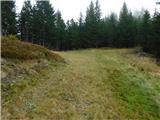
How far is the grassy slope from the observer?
13438mm

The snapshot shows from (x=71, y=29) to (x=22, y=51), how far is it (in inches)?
2015

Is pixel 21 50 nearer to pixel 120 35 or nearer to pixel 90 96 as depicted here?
pixel 90 96

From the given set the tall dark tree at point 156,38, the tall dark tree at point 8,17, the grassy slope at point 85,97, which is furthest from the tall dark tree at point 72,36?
the grassy slope at point 85,97

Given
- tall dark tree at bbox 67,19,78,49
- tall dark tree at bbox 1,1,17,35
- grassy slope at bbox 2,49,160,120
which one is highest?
tall dark tree at bbox 1,1,17,35

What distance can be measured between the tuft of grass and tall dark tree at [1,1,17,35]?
33184 mm

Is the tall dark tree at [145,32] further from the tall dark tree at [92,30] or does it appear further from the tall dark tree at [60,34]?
the tall dark tree at [60,34]

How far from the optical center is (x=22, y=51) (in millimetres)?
19953

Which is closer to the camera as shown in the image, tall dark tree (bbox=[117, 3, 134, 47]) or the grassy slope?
the grassy slope

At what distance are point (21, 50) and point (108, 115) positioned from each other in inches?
321

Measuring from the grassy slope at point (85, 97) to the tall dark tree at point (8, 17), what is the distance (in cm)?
3476

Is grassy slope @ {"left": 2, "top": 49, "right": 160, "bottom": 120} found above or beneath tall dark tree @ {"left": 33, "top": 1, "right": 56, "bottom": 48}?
beneath

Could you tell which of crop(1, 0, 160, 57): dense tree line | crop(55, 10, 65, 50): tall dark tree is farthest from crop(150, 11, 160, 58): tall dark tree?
crop(55, 10, 65, 50): tall dark tree

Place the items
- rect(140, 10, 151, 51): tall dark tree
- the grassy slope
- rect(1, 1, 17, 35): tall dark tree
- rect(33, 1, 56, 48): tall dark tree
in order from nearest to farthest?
the grassy slope
rect(140, 10, 151, 51): tall dark tree
rect(1, 1, 17, 35): tall dark tree
rect(33, 1, 56, 48): tall dark tree

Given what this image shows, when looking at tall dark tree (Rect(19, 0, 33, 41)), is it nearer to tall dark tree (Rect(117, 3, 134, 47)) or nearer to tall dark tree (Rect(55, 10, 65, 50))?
tall dark tree (Rect(55, 10, 65, 50))
